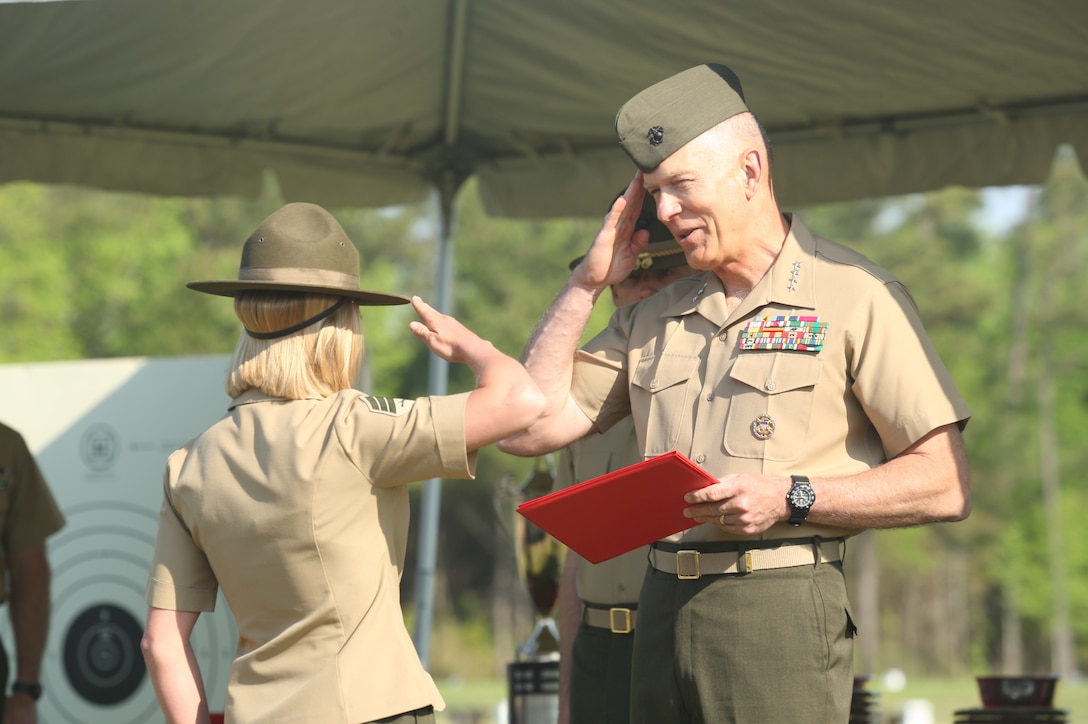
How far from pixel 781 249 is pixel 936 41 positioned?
1.81 metres

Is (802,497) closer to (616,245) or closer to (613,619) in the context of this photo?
(616,245)

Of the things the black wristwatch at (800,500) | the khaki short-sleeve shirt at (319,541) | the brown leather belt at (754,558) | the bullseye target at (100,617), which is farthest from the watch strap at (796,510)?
the bullseye target at (100,617)

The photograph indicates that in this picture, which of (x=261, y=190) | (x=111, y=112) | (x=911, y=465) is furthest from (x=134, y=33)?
(x=911, y=465)

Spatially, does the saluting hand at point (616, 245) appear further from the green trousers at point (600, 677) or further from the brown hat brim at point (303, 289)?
the green trousers at point (600, 677)

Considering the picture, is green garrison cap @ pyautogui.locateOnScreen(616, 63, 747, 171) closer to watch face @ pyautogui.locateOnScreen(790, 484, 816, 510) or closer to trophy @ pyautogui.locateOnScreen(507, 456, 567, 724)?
watch face @ pyautogui.locateOnScreen(790, 484, 816, 510)

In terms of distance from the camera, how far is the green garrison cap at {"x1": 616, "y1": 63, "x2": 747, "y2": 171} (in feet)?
9.82

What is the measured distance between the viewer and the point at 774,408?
2.88 metres

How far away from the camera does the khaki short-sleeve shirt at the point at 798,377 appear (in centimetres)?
282

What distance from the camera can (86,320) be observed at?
3316 centimetres

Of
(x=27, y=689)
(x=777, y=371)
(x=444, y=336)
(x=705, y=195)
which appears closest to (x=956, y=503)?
(x=777, y=371)

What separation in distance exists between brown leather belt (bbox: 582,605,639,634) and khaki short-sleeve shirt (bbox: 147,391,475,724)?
3.37 ft

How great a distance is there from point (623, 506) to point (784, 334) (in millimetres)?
536

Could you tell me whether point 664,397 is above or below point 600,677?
above

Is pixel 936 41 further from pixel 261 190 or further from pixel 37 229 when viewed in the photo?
pixel 37 229
